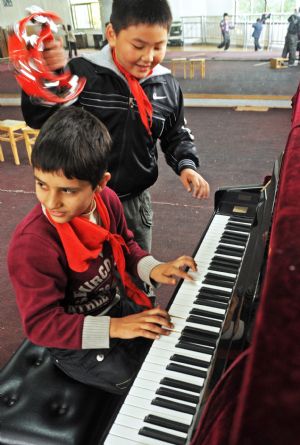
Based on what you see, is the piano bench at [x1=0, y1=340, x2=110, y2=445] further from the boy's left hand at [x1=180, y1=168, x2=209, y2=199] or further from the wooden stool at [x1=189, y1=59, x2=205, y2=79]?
the wooden stool at [x1=189, y1=59, x2=205, y2=79]

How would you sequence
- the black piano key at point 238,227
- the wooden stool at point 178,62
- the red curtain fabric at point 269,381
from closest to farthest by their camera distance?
1. the red curtain fabric at point 269,381
2. the black piano key at point 238,227
3. the wooden stool at point 178,62

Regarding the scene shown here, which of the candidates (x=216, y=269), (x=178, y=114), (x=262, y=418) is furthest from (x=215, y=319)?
(x=178, y=114)

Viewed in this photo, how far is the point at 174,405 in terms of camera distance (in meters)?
1.06

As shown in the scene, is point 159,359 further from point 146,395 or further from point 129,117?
point 129,117

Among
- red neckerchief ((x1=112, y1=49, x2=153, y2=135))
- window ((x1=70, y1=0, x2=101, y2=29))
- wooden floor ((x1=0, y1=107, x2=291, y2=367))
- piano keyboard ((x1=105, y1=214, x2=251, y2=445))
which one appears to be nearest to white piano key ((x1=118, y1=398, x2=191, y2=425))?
piano keyboard ((x1=105, y1=214, x2=251, y2=445))

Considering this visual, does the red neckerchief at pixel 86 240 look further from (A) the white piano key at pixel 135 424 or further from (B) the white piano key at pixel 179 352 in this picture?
(A) the white piano key at pixel 135 424

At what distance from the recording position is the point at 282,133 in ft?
18.5

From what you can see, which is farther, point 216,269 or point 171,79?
point 171,79

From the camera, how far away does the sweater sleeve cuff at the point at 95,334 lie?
1.21m

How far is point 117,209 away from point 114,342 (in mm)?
513

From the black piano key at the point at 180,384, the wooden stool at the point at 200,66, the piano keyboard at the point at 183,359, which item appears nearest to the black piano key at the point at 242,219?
the piano keyboard at the point at 183,359

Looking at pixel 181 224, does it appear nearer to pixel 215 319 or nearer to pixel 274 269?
pixel 215 319

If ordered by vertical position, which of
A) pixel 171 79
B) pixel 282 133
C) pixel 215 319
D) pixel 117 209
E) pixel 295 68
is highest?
pixel 171 79

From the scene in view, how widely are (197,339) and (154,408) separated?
0.26m
